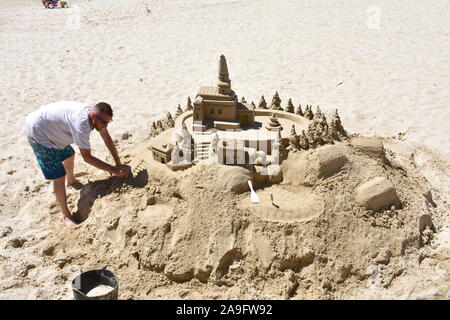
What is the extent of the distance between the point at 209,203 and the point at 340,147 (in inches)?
88.6

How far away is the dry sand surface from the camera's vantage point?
5.65m

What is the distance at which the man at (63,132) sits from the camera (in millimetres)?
5882

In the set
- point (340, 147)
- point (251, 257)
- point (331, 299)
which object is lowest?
point (331, 299)

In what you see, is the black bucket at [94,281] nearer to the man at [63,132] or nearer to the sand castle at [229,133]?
the man at [63,132]

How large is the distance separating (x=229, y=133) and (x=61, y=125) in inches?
100

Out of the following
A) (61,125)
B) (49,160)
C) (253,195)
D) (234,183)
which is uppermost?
(61,125)

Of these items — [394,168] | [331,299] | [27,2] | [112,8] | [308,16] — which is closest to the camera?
[331,299]

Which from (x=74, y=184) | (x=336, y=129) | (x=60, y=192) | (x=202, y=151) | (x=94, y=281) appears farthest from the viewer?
(x=74, y=184)

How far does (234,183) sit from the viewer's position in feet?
19.5

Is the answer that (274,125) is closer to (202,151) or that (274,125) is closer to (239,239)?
(202,151)

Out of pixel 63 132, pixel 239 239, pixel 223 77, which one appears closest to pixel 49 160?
pixel 63 132

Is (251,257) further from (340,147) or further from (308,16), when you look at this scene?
(308,16)

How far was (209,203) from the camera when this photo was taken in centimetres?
590

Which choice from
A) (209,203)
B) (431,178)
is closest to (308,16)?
(431,178)
